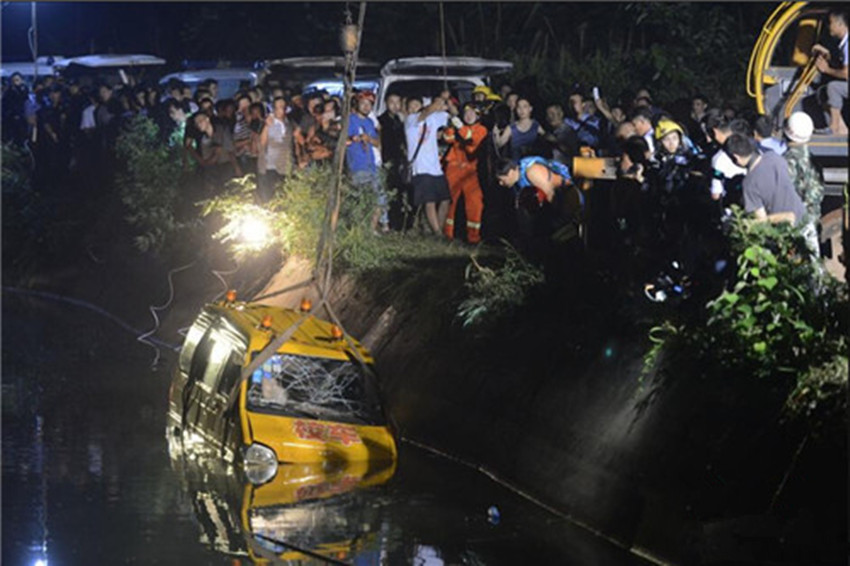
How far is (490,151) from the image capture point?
2547 cm

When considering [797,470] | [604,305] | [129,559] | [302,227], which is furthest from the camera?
[302,227]

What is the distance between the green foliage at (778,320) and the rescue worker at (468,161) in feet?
29.7

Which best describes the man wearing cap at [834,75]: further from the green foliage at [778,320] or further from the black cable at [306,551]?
the black cable at [306,551]

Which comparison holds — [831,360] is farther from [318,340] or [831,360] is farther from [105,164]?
[105,164]

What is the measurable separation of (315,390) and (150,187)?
16514 mm

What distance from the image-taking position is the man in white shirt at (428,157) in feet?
86.4

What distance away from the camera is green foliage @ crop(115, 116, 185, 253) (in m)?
34.3

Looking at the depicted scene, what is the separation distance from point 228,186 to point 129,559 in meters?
17.0

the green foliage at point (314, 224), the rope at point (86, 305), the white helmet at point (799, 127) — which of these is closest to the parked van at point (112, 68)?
the rope at point (86, 305)

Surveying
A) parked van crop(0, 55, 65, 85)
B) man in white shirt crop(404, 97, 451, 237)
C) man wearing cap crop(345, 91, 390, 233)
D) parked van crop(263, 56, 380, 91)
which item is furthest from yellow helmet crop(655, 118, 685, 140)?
parked van crop(0, 55, 65, 85)

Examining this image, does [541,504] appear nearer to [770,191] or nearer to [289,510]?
[289,510]

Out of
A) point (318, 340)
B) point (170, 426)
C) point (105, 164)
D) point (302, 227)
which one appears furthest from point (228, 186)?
point (318, 340)

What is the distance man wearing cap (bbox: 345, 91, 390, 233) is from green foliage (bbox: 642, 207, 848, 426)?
10.6 metres

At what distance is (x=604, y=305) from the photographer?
19.3m
